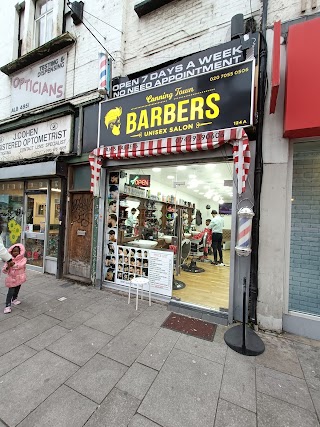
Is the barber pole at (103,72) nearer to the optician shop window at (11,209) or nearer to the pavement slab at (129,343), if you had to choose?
the optician shop window at (11,209)

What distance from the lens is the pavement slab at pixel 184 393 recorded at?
1963 millimetres

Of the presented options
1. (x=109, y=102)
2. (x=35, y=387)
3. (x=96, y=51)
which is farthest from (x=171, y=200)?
(x=35, y=387)

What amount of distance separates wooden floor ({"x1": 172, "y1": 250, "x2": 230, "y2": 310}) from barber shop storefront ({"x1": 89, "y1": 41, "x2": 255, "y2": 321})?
0.02 m

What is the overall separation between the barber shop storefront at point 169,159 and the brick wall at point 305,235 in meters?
0.87

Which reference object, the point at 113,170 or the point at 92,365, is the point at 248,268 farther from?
the point at 113,170

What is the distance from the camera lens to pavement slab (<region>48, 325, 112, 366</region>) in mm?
2740

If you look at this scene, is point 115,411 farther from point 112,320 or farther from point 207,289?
point 207,289

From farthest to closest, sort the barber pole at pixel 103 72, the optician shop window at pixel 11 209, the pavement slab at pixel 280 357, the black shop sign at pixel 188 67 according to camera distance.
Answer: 1. the optician shop window at pixel 11 209
2. the barber pole at pixel 103 72
3. the black shop sign at pixel 188 67
4. the pavement slab at pixel 280 357

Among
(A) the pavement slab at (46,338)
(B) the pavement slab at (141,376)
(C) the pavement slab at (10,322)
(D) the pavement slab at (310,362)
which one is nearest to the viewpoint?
(B) the pavement slab at (141,376)

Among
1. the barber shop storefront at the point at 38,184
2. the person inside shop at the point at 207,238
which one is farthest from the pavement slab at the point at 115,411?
the person inside shop at the point at 207,238

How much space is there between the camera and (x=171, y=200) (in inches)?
303

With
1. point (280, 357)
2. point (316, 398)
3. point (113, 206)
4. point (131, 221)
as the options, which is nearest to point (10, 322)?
point (113, 206)

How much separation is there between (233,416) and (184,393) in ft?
1.64

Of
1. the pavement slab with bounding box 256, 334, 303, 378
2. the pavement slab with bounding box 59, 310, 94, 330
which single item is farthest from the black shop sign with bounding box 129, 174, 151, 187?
the pavement slab with bounding box 256, 334, 303, 378
